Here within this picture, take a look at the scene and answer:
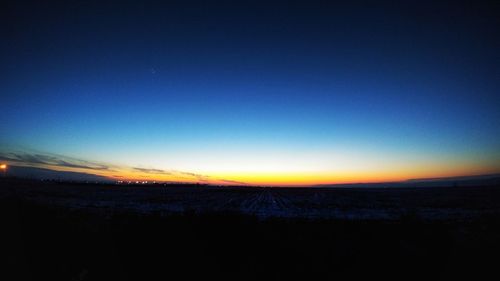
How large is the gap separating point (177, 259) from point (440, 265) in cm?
792

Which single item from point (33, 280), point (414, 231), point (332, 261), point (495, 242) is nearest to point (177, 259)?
point (33, 280)

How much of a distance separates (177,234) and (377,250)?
21.5ft

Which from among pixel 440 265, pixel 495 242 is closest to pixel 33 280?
pixel 440 265

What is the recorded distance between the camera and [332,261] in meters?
9.09

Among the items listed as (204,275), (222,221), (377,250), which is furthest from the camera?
(222,221)

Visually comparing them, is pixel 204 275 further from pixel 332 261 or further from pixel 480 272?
pixel 480 272

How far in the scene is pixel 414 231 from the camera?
10.9 meters

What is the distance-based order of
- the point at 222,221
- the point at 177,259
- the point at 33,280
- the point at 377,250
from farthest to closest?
the point at 222,221 → the point at 377,250 → the point at 177,259 → the point at 33,280

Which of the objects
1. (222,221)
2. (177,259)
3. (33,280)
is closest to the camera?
(33,280)

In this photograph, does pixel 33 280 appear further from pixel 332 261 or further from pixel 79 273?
pixel 332 261

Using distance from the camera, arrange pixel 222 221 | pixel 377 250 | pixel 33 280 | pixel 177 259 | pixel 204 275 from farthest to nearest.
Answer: pixel 222 221 < pixel 377 250 < pixel 177 259 < pixel 204 275 < pixel 33 280

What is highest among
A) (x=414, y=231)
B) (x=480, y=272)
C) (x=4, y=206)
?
(x=4, y=206)

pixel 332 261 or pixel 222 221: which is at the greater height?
pixel 222 221

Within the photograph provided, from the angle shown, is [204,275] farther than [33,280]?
Yes
